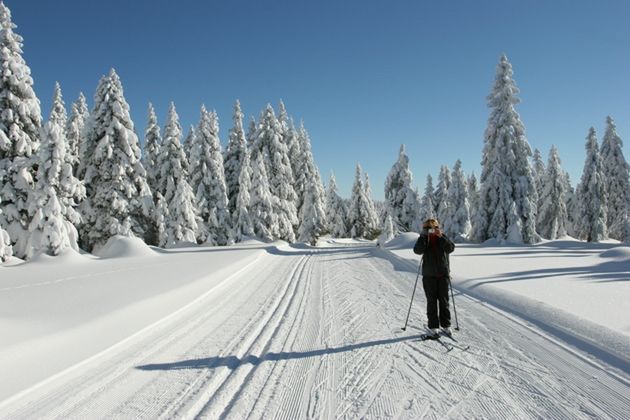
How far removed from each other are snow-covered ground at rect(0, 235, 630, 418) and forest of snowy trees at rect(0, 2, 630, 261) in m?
10.4

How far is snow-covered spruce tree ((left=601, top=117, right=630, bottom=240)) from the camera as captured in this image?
39.8 meters

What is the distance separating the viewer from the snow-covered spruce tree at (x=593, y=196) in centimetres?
3853

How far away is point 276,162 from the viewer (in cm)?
4041

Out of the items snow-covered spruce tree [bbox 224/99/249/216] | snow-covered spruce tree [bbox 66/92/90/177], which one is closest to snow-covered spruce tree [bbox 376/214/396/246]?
snow-covered spruce tree [bbox 224/99/249/216]

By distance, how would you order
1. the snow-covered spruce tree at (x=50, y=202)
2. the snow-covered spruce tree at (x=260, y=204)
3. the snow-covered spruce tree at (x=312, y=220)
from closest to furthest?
1. the snow-covered spruce tree at (x=50, y=202)
2. the snow-covered spruce tree at (x=260, y=204)
3. the snow-covered spruce tree at (x=312, y=220)

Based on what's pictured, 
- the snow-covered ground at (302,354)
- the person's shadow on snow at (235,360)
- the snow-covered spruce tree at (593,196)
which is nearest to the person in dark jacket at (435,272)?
the snow-covered ground at (302,354)

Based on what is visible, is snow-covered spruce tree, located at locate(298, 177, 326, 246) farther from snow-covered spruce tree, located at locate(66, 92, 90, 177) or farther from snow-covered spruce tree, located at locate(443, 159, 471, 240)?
snow-covered spruce tree, located at locate(66, 92, 90, 177)

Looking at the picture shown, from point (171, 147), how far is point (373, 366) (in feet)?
106

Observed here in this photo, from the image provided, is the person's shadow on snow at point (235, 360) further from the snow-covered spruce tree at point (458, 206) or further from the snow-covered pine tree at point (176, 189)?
the snow-covered spruce tree at point (458, 206)

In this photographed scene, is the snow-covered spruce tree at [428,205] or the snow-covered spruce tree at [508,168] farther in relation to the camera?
the snow-covered spruce tree at [428,205]

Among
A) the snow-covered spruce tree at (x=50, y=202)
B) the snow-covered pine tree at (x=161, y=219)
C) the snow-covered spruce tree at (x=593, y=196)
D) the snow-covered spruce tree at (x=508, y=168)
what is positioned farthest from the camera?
the snow-covered spruce tree at (x=593, y=196)

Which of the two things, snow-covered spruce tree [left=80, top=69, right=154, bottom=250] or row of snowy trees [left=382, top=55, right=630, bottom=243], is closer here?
snow-covered spruce tree [left=80, top=69, right=154, bottom=250]

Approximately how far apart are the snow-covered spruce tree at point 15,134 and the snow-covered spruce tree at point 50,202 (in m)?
0.64

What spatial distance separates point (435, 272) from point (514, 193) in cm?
2680
